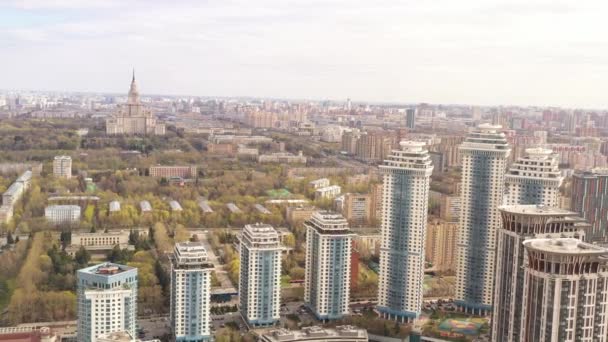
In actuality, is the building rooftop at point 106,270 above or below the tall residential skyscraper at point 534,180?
below

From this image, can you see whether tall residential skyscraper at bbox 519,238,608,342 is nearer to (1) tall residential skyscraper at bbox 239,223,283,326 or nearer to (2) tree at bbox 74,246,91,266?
(1) tall residential skyscraper at bbox 239,223,283,326

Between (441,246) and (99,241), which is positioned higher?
(441,246)

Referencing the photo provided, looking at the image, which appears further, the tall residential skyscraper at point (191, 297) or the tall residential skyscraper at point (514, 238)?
the tall residential skyscraper at point (191, 297)

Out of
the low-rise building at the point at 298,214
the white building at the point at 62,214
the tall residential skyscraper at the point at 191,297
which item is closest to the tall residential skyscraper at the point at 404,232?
the tall residential skyscraper at the point at 191,297

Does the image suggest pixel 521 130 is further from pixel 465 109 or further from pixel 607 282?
pixel 607 282

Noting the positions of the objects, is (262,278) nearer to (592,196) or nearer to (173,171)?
(592,196)

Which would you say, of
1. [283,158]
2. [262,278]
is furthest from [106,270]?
[283,158]

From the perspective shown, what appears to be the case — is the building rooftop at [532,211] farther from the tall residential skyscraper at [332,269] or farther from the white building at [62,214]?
the white building at [62,214]
